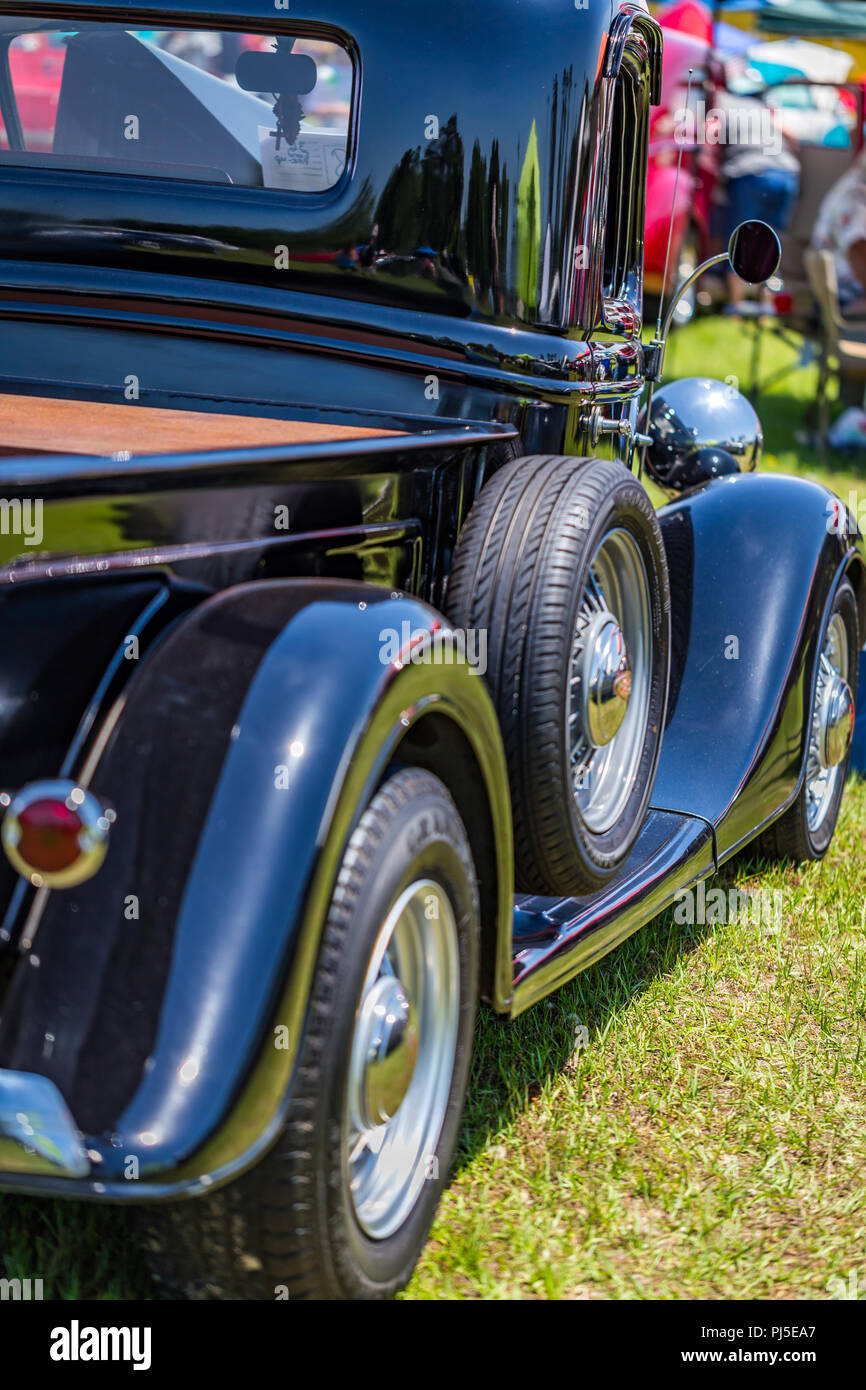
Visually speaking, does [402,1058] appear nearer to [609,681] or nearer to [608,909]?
[608,909]

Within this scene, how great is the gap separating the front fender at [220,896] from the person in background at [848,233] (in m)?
9.63

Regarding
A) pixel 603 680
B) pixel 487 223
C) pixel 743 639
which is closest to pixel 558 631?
pixel 603 680

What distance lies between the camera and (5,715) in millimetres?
1771

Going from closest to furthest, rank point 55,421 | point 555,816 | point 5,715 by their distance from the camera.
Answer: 1. point 5,715
2. point 55,421
3. point 555,816

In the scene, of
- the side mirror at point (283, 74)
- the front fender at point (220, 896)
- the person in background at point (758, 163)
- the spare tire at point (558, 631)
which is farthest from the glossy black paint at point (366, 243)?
the person in background at point (758, 163)

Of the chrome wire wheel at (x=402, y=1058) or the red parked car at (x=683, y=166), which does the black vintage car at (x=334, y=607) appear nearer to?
the chrome wire wheel at (x=402, y=1058)

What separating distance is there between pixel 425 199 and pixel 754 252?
1.09 m

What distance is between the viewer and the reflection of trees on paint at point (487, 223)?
269 cm

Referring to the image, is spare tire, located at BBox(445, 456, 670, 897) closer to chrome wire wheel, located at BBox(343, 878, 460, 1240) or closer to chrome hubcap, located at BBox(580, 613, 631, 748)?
chrome hubcap, located at BBox(580, 613, 631, 748)

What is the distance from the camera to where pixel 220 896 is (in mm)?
1635

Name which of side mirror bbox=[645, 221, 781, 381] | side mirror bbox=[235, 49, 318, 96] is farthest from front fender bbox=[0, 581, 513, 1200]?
side mirror bbox=[645, 221, 781, 381]

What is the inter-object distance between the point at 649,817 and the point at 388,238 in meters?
1.26
